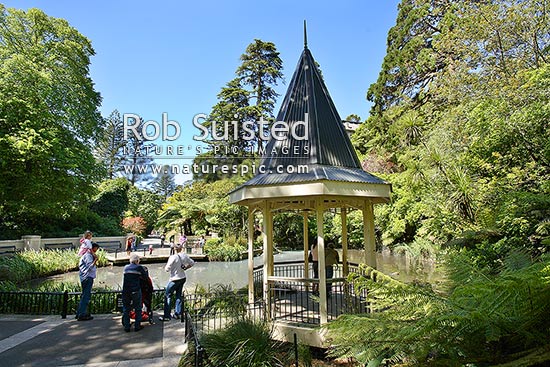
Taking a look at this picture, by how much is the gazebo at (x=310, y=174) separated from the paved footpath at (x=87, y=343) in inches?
89.5

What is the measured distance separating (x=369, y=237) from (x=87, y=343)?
20.2 feet

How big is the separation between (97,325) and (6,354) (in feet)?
5.66

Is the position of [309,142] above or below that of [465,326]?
above

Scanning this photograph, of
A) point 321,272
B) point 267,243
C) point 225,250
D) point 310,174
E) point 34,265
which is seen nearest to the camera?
point 321,272

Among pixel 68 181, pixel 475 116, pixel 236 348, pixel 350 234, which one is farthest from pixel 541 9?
pixel 68 181

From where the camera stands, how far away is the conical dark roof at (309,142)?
7087 mm

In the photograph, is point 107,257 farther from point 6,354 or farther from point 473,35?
point 473,35

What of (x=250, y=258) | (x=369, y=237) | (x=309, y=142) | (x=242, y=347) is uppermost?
(x=309, y=142)

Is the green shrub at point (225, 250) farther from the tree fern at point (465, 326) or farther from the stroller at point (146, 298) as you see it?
the tree fern at point (465, 326)

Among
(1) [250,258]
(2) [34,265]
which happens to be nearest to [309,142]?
(1) [250,258]

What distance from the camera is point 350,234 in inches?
1085

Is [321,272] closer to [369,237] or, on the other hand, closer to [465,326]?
[369,237]

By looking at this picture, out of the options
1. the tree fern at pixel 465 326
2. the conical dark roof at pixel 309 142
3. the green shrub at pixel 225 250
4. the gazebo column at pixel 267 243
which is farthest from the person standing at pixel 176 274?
the green shrub at pixel 225 250

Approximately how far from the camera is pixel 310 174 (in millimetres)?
6676
